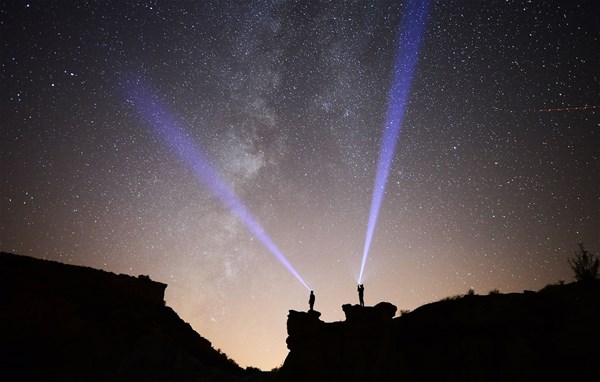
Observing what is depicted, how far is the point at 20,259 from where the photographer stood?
35719 mm

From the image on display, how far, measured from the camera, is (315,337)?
2452cm

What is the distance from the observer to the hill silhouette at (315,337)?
62.6ft

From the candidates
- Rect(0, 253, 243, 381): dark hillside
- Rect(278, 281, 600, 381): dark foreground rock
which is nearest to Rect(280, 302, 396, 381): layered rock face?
Rect(278, 281, 600, 381): dark foreground rock

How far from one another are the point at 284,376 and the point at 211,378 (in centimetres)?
951

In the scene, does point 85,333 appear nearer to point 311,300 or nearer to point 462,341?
point 311,300

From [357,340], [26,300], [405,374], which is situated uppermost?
[26,300]

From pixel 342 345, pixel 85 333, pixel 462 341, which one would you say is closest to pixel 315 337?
pixel 342 345

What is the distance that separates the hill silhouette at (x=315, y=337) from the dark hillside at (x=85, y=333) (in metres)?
0.08

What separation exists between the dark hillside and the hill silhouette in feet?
0.26

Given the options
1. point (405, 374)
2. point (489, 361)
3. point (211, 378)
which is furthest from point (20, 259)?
point (489, 361)

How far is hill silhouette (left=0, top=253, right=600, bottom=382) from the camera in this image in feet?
62.6

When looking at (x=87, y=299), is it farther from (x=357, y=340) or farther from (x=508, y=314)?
(x=508, y=314)

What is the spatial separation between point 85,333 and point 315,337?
20.0 meters

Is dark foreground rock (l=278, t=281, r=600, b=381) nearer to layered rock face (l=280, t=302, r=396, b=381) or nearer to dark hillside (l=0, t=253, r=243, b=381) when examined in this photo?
layered rock face (l=280, t=302, r=396, b=381)
